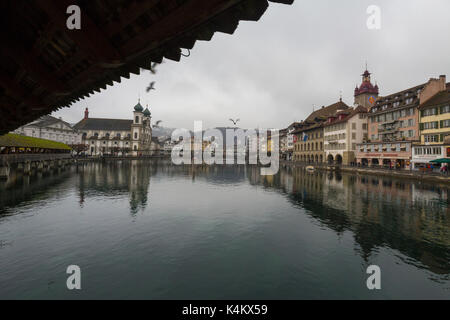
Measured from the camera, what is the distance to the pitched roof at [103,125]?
133375mm

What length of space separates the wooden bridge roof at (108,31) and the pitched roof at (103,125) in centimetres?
14340

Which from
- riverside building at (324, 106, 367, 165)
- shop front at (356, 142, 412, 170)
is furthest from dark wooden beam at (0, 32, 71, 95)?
riverside building at (324, 106, 367, 165)

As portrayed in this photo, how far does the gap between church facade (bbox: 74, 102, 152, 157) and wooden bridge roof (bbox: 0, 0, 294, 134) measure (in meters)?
130

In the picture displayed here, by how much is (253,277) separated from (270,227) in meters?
7.55

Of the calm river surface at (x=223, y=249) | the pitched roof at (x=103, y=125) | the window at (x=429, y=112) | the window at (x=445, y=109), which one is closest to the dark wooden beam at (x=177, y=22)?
the calm river surface at (x=223, y=249)

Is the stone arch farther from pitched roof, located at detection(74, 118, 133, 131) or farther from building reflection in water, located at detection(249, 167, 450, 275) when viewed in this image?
Result: pitched roof, located at detection(74, 118, 133, 131)

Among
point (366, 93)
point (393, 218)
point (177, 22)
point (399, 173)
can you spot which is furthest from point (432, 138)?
point (177, 22)

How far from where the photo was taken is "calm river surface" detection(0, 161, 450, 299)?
9977mm

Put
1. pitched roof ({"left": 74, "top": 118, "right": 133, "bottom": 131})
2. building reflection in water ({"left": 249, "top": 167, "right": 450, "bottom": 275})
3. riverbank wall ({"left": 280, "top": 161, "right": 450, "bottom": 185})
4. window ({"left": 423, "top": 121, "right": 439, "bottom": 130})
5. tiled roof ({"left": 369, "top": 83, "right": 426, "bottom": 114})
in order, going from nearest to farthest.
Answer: building reflection in water ({"left": 249, "top": 167, "right": 450, "bottom": 275})
riverbank wall ({"left": 280, "top": 161, "right": 450, "bottom": 185})
window ({"left": 423, "top": 121, "right": 439, "bottom": 130})
tiled roof ({"left": 369, "top": 83, "right": 426, "bottom": 114})
pitched roof ({"left": 74, "top": 118, "right": 133, "bottom": 131})

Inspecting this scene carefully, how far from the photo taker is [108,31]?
4.20 m

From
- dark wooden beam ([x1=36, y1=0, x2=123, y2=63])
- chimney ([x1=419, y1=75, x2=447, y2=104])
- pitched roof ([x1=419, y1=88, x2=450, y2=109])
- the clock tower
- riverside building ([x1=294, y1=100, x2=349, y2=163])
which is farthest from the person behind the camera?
the clock tower

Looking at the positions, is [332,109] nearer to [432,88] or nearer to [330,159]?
[330,159]
